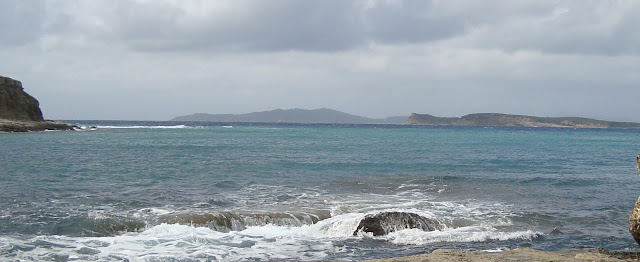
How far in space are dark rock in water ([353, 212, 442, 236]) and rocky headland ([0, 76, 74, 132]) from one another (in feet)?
278

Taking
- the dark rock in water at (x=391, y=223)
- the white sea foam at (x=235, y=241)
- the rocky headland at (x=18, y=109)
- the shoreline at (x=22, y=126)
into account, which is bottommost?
the white sea foam at (x=235, y=241)

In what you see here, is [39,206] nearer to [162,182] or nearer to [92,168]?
[162,182]

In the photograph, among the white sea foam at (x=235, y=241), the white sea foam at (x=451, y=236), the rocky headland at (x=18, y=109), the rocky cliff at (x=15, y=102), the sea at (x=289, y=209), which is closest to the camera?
the white sea foam at (x=235, y=241)

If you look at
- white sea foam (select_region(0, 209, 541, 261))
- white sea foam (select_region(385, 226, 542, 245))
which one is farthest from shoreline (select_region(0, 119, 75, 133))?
white sea foam (select_region(385, 226, 542, 245))

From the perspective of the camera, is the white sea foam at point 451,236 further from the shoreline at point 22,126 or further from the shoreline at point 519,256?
the shoreline at point 22,126

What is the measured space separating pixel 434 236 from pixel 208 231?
7.16 m

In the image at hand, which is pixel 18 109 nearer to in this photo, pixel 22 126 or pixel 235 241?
pixel 22 126

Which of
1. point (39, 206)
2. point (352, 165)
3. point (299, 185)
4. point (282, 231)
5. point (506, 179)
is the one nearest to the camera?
point (282, 231)

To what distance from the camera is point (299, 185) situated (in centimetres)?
2634

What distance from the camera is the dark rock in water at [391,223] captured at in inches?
609

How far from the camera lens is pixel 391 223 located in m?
15.7

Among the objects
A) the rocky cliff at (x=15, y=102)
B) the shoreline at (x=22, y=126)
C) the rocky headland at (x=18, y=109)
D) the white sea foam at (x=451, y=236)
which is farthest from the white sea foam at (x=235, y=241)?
the rocky cliff at (x=15, y=102)

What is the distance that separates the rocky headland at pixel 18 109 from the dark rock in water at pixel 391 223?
84.8 m

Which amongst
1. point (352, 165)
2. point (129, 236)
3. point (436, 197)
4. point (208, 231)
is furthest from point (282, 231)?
point (352, 165)
